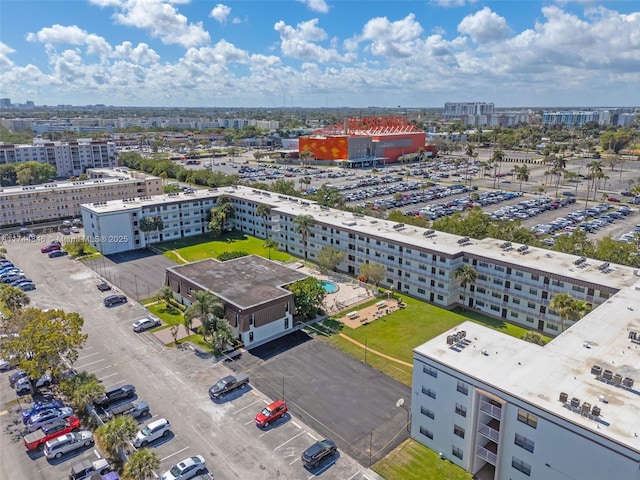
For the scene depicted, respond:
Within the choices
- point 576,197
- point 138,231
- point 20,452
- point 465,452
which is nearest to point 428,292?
point 465,452

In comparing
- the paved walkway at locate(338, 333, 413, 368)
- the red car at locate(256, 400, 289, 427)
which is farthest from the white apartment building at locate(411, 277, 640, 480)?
the red car at locate(256, 400, 289, 427)

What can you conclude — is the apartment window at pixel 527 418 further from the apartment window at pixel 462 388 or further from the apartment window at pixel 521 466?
the apartment window at pixel 462 388

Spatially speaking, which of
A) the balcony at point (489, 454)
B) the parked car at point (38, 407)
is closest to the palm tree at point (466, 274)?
the balcony at point (489, 454)

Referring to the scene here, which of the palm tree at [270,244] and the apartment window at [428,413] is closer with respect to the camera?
the apartment window at [428,413]

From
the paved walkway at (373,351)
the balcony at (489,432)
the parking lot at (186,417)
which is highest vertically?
the balcony at (489,432)

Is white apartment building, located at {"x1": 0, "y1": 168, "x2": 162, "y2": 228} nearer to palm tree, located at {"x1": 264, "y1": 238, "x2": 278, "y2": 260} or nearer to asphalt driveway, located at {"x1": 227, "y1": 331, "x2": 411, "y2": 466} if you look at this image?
palm tree, located at {"x1": 264, "y1": 238, "x2": 278, "y2": 260}

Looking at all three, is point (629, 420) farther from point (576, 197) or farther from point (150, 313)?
point (576, 197)
